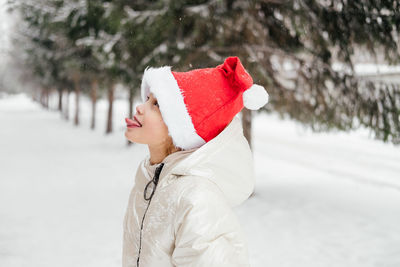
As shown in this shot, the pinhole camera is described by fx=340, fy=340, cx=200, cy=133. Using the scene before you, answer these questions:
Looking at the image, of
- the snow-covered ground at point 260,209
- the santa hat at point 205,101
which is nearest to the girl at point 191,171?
the santa hat at point 205,101

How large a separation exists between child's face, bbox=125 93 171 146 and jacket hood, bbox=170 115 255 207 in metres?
0.22

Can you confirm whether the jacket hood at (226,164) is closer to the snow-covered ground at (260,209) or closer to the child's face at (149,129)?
the child's face at (149,129)

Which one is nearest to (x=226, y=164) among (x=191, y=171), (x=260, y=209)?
(x=191, y=171)

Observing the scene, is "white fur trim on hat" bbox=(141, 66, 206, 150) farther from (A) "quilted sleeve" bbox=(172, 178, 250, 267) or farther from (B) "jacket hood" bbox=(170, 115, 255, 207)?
(A) "quilted sleeve" bbox=(172, 178, 250, 267)

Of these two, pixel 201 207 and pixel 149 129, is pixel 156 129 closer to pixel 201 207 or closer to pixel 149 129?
pixel 149 129

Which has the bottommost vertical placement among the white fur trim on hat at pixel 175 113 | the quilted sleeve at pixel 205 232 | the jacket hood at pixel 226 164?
the quilted sleeve at pixel 205 232

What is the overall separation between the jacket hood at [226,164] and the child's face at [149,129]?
22 centimetres

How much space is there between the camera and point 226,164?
133cm

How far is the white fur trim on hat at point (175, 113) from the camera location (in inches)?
56.1

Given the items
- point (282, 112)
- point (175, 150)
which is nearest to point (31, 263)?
point (175, 150)

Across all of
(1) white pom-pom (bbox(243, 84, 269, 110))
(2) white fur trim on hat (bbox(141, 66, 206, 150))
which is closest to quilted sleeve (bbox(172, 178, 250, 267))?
(2) white fur trim on hat (bbox(141, 66, 206, 150))

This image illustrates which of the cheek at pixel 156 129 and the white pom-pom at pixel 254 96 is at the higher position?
the white pom-pom at pixel 254 96

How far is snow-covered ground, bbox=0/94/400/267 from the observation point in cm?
389

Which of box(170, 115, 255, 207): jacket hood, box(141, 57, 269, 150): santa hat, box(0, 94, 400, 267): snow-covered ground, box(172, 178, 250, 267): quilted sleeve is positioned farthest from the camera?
box(0, 94, 400, 267): snow-covered ground
